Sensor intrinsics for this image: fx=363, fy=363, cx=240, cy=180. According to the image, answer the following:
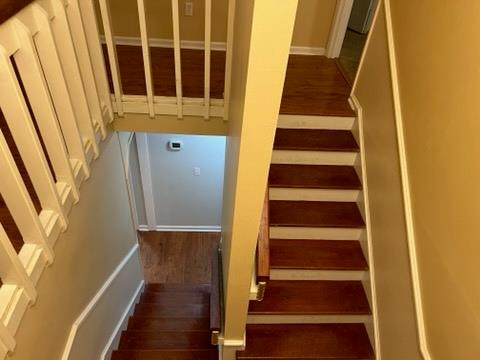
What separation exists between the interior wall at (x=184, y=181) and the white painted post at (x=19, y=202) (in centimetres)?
312

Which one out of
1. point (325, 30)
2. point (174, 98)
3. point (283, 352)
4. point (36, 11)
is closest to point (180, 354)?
point (283, 352)

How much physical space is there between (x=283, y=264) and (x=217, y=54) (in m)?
2.04

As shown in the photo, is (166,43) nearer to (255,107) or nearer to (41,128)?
(41,128)

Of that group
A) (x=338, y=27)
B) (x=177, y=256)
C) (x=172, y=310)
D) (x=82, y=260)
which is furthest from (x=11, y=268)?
(x=177, y=256)

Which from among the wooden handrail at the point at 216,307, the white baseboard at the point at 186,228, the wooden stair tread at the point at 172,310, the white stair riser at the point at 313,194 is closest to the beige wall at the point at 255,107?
the wooden handrail at the point at 216,307

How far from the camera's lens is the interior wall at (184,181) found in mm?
4516

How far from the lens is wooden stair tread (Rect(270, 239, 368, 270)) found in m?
2.38

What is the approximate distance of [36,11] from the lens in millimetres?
1292

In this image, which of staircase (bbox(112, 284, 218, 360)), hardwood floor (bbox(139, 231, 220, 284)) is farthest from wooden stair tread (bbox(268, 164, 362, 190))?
hardwood floor (bbox(139, 231, 220, 284))

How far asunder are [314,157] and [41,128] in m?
1.81

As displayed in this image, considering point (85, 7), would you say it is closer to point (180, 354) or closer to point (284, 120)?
point (284, 120)

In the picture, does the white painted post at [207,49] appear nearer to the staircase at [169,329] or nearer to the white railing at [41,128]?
the white railing at [41,128]

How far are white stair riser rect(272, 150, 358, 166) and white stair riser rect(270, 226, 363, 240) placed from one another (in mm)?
506

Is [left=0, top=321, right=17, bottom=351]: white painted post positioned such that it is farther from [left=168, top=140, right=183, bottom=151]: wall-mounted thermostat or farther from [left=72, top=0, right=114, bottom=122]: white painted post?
[left=168, top=140, right=183, bottom=151]: wall-mounted thermostat
